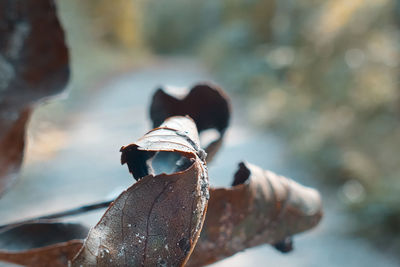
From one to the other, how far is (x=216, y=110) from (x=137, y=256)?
0.28 meters

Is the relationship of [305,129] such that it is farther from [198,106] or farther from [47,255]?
[47,255]

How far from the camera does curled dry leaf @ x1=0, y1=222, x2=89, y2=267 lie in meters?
0.39

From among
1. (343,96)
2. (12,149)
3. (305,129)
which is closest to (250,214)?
(12,149)

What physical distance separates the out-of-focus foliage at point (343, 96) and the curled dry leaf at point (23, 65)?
3.35 metres

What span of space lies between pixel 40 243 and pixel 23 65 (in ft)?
0.73

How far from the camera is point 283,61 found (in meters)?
8.30

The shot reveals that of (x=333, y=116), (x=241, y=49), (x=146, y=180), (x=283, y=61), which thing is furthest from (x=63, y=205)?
(x=241, y=49)

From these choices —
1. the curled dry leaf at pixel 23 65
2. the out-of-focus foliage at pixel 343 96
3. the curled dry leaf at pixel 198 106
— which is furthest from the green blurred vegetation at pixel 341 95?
the curled dry leaf at pixel 23 65

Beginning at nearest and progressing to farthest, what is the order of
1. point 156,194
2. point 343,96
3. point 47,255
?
point 156,194 < point 47,255 < point 343,96

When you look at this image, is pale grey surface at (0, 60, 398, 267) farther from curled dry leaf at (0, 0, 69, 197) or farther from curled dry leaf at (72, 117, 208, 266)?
curled dry leaf at (72, 117, 208, 266)

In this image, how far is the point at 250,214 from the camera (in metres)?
0.43

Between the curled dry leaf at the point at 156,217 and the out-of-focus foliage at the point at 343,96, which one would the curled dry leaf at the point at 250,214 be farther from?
the out-of-focus foliage at the point at 343,96

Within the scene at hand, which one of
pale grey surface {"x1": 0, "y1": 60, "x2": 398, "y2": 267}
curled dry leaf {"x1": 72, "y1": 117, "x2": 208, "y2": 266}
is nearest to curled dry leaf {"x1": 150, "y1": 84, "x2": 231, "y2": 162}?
curled dry leaf {"x1": 72, "y1": 117, "x2": 208, "y2": 266}

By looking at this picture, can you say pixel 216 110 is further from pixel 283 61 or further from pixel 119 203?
pixel 283 61
